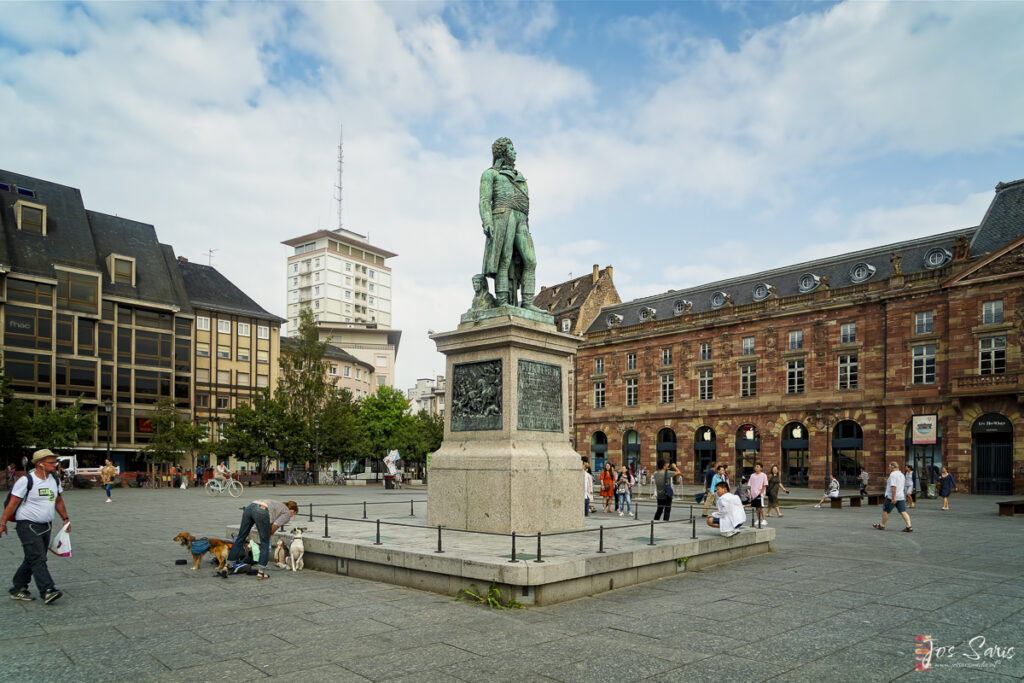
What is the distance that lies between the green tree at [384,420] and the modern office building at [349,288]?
44.7 m

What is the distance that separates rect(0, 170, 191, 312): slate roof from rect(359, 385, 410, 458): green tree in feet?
A: 63.6

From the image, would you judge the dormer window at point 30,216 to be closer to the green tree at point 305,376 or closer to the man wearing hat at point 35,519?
the green tree at point 305,376

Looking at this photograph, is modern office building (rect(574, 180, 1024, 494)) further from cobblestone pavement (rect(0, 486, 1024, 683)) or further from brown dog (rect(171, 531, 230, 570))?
brown dog (rect(171, 531, 230, 570))

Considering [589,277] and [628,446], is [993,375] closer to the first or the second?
[628,446]

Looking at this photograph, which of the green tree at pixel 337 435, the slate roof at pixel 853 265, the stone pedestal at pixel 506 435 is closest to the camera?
the stone pedestal at pixel 506 435

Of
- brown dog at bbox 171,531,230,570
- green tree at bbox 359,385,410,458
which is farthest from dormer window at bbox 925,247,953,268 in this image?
brown dog at bbox 171,531,230,570

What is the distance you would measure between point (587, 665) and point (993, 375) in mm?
44051

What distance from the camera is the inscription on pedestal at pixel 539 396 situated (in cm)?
1273

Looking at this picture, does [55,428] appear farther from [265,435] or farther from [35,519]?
[35,519]

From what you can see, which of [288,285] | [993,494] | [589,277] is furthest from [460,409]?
[288,285]

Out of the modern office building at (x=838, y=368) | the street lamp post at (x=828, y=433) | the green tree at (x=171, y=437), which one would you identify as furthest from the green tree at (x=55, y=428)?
the street lamp post at (x=828, y=433)

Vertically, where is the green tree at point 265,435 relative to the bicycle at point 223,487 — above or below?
above

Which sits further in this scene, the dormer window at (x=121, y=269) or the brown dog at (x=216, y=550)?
the dormer window at (x=121, y=269)

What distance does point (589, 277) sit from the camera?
77500mm
